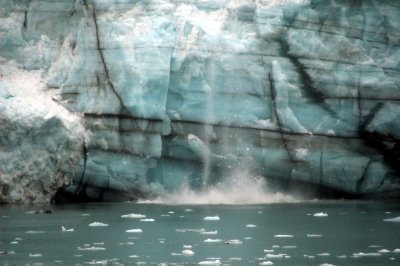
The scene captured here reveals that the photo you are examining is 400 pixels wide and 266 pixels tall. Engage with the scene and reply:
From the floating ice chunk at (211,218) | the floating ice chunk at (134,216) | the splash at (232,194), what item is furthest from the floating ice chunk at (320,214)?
the splash at (232,194)

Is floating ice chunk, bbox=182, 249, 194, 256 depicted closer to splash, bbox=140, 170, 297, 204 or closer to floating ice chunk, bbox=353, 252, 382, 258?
floating ice chunk, bbox=353, 252, 382, 258

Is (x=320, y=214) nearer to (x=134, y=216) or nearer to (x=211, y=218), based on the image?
(x=211, y=218)

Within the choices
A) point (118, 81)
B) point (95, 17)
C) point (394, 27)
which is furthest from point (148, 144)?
point (394, 27)

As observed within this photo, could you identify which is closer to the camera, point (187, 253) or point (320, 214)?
point (187, 253)

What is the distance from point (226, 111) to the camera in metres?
23.5

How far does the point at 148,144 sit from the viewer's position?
76.8ft

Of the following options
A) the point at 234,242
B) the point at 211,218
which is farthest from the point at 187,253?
the point at 211,218

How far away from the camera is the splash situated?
76.8 ft

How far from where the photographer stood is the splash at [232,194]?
76.8 feet

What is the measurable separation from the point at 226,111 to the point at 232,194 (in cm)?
180

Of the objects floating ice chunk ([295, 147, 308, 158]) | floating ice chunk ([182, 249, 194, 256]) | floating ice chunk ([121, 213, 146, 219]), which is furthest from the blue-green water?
floating ice chunk ([295, 147, 308, 158])

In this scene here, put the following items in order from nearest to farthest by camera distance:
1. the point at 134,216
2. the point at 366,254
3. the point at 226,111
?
the point at 366,254 < the point at 134,216 < the point at 226,111

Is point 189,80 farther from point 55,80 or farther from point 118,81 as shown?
point 55,80

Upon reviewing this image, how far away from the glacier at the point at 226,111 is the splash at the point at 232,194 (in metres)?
0.14
